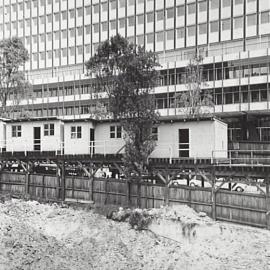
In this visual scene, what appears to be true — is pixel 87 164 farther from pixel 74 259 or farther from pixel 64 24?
pixel 64 24

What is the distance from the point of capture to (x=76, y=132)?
35.5m

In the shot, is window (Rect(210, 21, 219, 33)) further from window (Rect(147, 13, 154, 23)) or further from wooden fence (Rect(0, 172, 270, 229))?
wooden fence (Rect(0, 172, 270, 229))

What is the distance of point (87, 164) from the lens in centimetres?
3503

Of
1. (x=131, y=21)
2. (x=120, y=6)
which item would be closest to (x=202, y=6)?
(x=131, y=21)

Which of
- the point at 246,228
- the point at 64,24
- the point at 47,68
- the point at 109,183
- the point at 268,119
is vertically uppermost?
the point at 64,24

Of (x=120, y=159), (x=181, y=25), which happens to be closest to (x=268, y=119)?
(x=181, y=25)

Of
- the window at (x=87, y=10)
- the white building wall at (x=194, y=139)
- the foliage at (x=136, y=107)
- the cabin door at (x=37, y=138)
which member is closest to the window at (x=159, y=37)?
the window at (x=87, y=10)

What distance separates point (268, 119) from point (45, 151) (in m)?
28.8

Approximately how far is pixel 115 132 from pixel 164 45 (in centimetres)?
2900

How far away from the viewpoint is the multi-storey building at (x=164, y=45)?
168 feet

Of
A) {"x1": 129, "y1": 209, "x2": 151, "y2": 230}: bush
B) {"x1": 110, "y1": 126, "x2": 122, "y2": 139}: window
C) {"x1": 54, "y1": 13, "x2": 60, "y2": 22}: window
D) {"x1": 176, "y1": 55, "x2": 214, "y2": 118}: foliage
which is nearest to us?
{"x1": 129, "y1": 209, "x2": 151, "y2": 230}: bush

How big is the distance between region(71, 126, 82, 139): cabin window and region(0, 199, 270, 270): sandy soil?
728cm

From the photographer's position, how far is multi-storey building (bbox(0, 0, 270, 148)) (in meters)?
51.2

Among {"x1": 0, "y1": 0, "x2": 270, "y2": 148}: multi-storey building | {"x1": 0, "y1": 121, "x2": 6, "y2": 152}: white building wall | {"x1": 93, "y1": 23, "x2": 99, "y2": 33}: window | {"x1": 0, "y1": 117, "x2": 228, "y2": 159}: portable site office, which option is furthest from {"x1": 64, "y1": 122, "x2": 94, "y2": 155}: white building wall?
{"x1": 93, "y1": 23, "x2": 99, "y2": 33}: window
